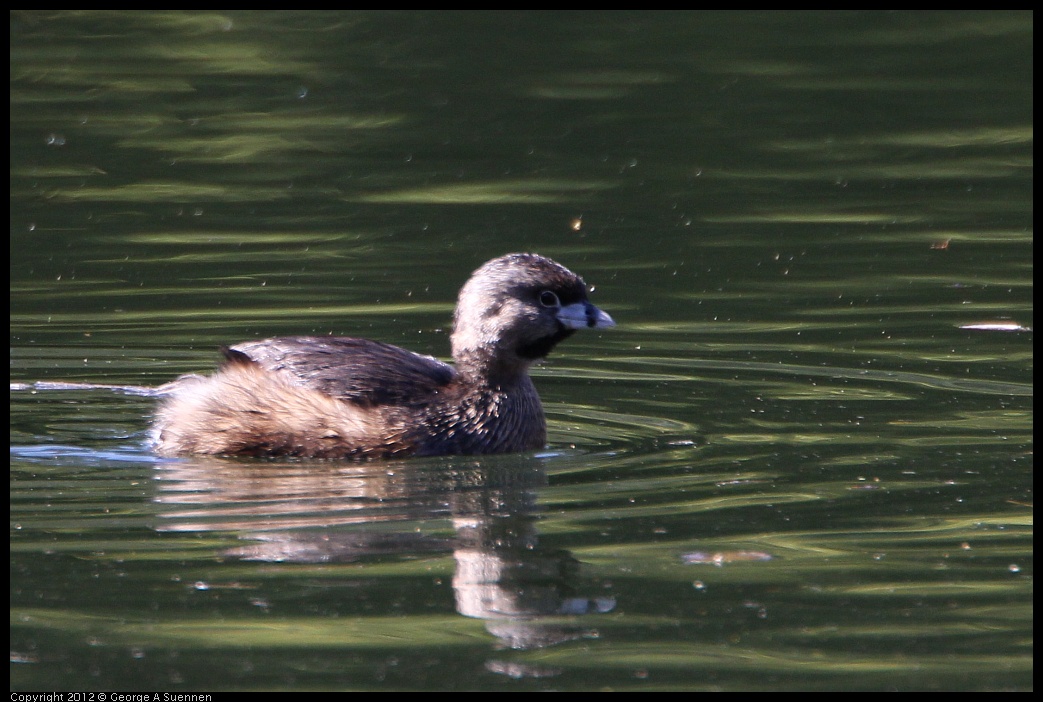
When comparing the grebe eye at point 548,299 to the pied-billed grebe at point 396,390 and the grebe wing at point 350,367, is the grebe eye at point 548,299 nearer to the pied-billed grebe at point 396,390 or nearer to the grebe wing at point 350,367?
the pied-billed grebe at point 396,390

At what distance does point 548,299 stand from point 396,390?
798 millimetres

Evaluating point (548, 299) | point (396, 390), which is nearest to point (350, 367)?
point (396, 390)

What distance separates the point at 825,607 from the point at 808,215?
24.8 feet

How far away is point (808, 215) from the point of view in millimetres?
13203

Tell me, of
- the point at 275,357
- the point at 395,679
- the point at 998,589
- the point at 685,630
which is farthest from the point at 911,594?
the point at 275,357

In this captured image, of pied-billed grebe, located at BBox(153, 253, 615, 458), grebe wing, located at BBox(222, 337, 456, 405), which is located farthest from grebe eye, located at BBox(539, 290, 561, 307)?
grebe wing, located at BBox(222, 337, 456, 405)

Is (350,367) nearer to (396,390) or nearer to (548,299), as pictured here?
(396,390)

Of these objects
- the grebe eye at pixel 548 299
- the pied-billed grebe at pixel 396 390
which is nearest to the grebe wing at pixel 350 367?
the pied-billed grebe at pixel 396 390

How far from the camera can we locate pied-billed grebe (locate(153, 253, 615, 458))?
811cm

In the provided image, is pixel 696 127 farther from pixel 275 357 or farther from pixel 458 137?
pixel 275 357

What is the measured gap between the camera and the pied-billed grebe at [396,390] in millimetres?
8109

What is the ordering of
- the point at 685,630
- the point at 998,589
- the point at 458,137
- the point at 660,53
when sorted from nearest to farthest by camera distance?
the point at 685,630 < the point at 998,589 < the point at 458,137 < the point at 660,53

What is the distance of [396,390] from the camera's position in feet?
27.1

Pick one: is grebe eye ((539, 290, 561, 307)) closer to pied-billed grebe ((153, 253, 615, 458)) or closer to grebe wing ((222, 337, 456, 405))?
pied-billed grebe ((153, 253, 615, 458))
